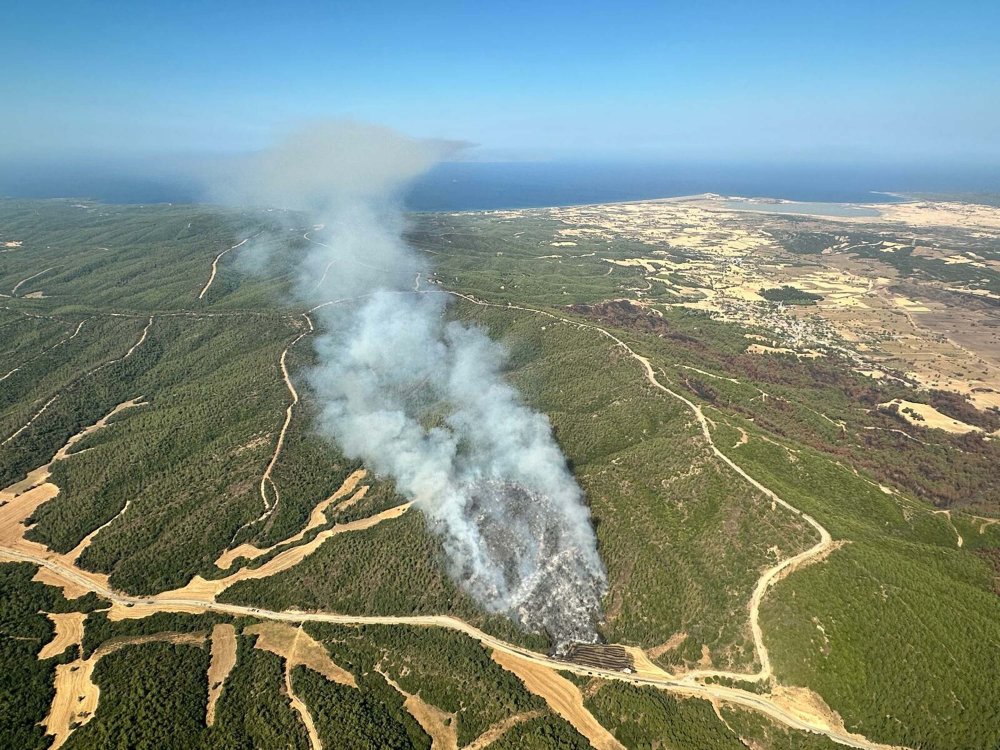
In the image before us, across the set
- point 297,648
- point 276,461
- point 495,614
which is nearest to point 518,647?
point 495,614

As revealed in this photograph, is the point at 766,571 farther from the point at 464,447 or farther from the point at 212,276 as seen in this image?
the point at 212,276

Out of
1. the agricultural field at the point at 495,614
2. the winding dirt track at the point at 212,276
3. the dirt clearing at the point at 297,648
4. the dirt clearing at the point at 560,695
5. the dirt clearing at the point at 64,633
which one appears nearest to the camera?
the agricultural field at the point at 495,614

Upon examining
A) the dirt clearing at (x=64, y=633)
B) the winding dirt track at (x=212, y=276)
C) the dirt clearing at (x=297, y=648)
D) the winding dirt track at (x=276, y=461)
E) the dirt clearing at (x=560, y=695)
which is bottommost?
the dirt clearing at (x=64, y=633)

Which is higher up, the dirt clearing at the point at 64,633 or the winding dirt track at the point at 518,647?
the winding dirt track at the point at 518,647

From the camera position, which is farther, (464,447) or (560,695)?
(464,447)

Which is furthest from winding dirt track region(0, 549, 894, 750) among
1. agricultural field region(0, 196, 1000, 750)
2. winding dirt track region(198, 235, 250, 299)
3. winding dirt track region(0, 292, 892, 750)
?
winding dirt track region(198, 235, 250, 299)

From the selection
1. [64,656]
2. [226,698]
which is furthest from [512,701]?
[64,656]

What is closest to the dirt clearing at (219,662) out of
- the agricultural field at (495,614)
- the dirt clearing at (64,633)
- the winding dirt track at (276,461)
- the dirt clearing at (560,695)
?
the agricultural field at (495,614)

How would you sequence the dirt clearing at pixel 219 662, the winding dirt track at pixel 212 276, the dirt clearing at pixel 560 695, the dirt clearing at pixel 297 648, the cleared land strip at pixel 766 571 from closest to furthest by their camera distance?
1. the dirt clearing at pixel 560 695
2. the cleared land strip at pixel 766 571
3. the dirt clearing at pixel 219 662
4. the dirt clearing at pixel 297 648
5. the winding dirt track at pixel 212 276

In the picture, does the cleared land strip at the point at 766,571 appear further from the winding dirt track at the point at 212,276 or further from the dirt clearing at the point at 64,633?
the winding dirt track at the point at 212,276

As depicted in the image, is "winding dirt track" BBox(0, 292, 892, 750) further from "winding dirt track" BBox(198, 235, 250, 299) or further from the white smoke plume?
"winding dirt track" BBox(198, 235, 250, 299)
